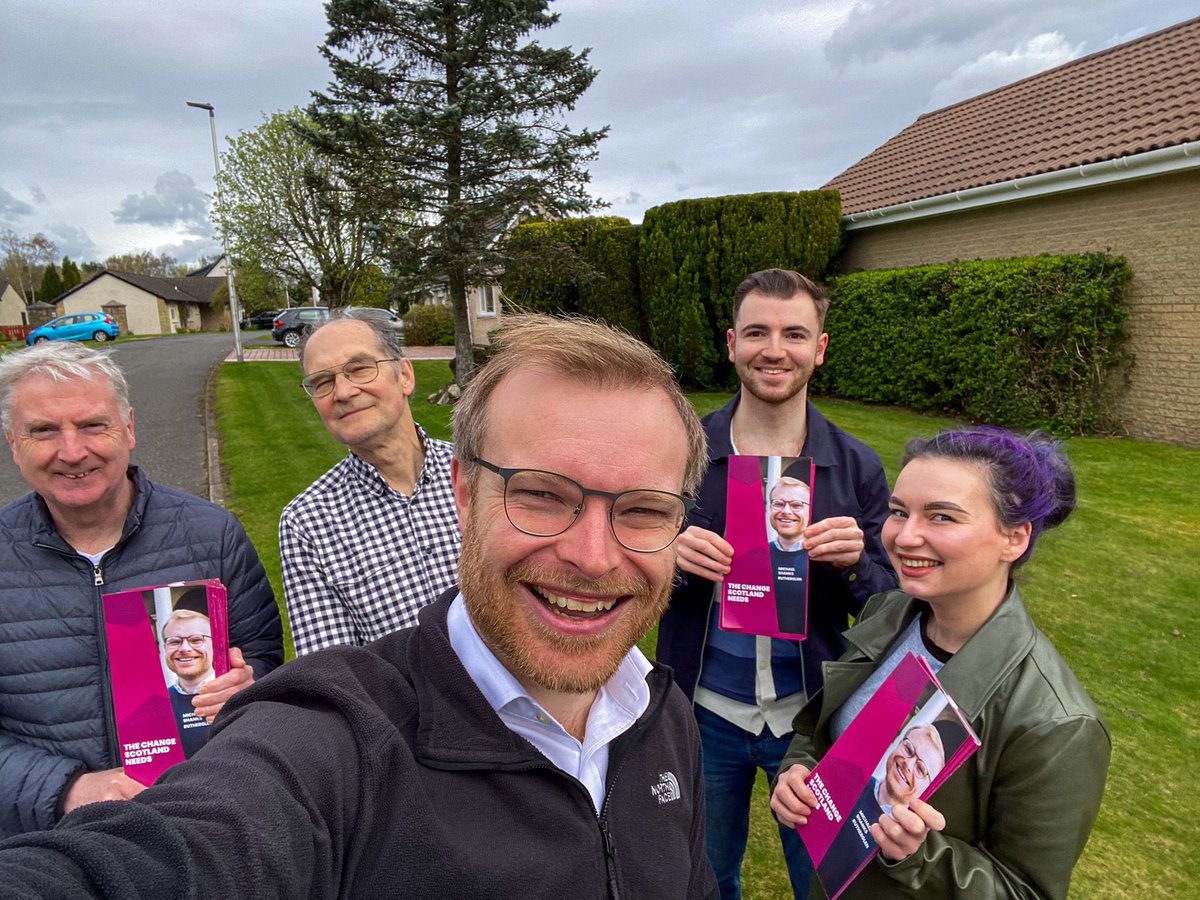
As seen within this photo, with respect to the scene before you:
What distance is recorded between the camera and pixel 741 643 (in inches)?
96.7

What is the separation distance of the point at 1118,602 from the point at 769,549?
490 cm

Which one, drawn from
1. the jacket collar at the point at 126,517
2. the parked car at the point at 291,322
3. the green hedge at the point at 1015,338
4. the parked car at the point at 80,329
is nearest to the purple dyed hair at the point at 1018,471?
the jacket collar at the point at 126,517

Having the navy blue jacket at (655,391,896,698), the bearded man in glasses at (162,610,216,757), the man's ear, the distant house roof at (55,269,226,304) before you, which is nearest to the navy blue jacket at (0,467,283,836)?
the bearded man in glasses at (162,610,216,757)

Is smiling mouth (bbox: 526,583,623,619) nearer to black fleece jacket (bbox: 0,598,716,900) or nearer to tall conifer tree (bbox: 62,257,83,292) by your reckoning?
black fleece jacket (bbox: 0,598,716,900)

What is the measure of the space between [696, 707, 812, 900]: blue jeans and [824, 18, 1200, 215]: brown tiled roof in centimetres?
1117

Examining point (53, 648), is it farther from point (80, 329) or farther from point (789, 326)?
point (80, 329)

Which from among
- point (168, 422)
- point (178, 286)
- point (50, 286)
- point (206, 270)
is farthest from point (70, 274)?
point (168, 422)

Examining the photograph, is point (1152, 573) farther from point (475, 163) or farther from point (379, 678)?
point (475, 163)

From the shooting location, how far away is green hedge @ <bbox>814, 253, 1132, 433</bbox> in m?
10.1

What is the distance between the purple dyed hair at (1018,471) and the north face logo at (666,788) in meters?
1.14

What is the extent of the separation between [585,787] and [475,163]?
44.8ft

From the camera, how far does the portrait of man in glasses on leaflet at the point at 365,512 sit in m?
2.19

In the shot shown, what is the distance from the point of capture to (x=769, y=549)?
2.34 m

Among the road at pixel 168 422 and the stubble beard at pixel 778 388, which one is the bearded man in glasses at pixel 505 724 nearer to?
the stubble beard at pixel 778 388
